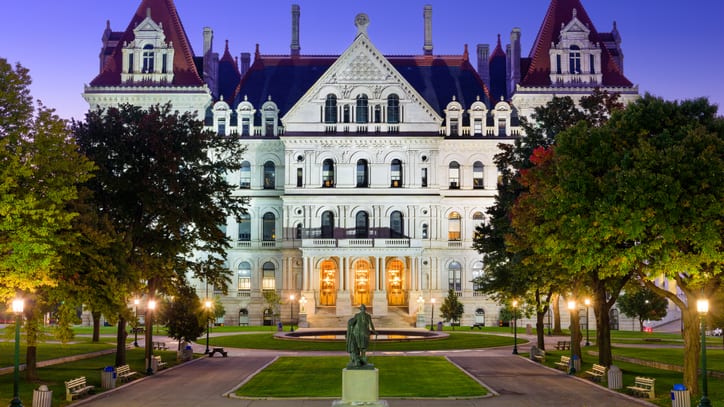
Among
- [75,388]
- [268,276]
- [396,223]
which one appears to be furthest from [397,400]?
[268,276]

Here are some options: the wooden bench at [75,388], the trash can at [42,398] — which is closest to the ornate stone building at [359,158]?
the wooden bench at [75,388]

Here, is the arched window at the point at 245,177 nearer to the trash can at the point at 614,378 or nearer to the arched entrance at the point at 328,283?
the arched entrance at the point at 328,283

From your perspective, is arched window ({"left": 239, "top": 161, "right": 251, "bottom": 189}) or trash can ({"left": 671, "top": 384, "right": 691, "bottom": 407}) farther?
arched window ({"left": 239, "top": 161, "right": 251, "bottom": 189})

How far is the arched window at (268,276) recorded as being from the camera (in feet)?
288

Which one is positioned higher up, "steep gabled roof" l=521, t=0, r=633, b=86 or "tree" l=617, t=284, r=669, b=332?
"steep gabled roof" l=521, t=0, r=633, b=86

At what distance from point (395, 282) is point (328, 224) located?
29.4 feet

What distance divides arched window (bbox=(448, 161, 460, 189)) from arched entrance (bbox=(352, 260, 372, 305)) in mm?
12292

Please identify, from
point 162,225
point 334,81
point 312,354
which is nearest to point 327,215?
point 334,81

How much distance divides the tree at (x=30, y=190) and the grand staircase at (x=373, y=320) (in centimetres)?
4458

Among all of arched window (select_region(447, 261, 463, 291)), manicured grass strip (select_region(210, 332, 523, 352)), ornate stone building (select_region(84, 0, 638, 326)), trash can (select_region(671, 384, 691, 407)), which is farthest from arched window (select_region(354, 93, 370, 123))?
trash can (select_region(671, 384, 691, 407))

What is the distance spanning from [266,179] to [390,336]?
29.6m

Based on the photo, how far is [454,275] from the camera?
8694cm

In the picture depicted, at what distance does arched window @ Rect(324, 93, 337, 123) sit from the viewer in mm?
85188

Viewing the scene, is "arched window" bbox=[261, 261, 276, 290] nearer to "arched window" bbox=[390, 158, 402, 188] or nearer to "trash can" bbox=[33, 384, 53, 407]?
"arched window" bbox=[390, 158, 402, 188]
